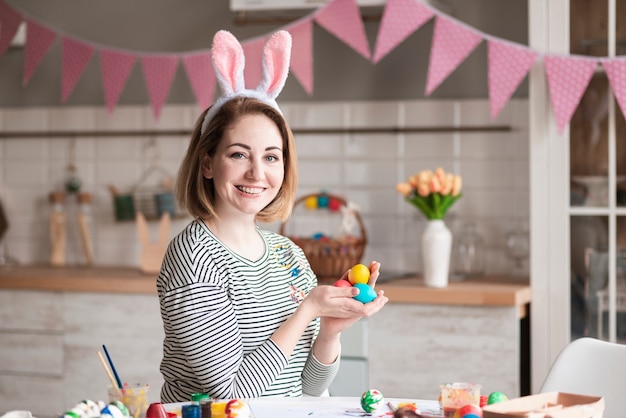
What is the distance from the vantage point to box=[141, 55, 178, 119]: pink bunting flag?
368 centimetres

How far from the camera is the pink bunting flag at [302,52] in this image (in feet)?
11.5

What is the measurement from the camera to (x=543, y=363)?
3.19 metres

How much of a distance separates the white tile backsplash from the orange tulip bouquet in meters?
0.36

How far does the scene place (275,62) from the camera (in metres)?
2.04

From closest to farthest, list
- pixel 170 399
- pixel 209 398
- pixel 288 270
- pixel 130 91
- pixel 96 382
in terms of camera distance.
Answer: pixel 209 398 → pixel 170 399 → pixel 288 270 → pixel 96 382 → pixel 130 91

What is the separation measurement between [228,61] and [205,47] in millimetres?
2000

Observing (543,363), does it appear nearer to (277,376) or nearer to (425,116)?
(425,116)

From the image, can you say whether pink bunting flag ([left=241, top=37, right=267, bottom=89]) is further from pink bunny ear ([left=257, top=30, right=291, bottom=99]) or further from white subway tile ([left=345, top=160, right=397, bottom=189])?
pink bunny ear ([left=257, top=30, right=291, bottom=99])

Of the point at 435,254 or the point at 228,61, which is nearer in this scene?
the point at 228,61

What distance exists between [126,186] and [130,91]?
42 centimetres

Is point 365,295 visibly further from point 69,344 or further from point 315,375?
point 69,344

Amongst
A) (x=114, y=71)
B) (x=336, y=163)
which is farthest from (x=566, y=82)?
(x=114, y=71)

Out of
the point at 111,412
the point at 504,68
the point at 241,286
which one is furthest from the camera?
the point at 504,68

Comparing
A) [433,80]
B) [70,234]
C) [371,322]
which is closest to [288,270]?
[371,322]
